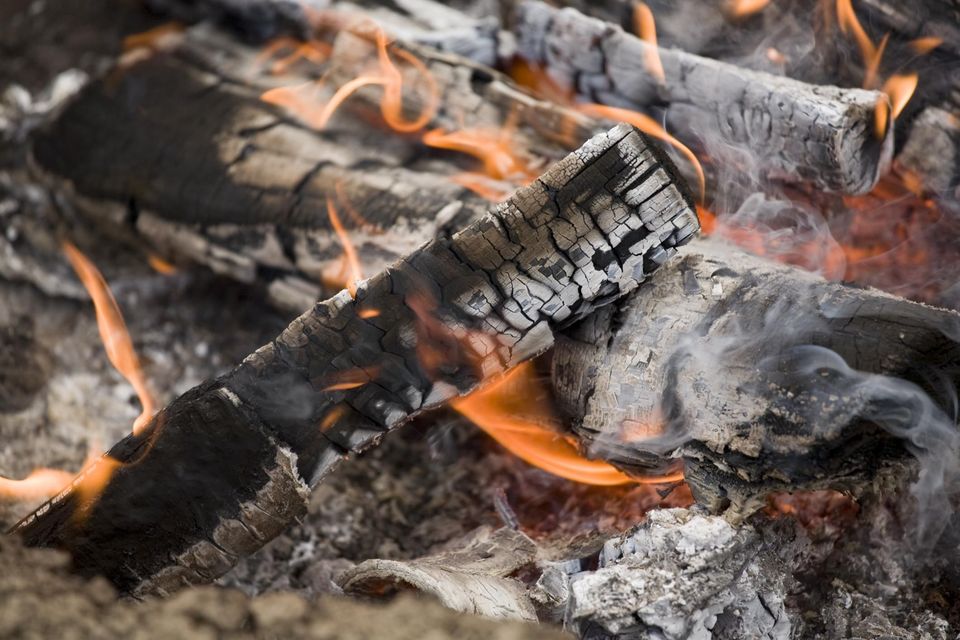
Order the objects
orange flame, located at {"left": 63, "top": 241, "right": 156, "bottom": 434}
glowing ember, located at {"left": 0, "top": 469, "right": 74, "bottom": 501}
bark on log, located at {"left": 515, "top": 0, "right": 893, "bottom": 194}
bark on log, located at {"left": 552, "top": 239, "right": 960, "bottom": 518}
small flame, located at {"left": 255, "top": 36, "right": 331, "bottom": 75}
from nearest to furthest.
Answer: bark on log, located at {"left": 552, "top": 239, "right": 960, "bottom": 518} < bark on log, located at {"left": 515, "top": 0, "right": 893, "bottom": 194} < glowing ember, located at {"left": 0, "top": 469, "right": 74, "bottom": 501} < orange flame, located at {"left": 63, "top": 241, "right": 156, "bottom": 434} < small flame, located at {"left": 255, "top": 36, "right": 331, "bottom": 75}

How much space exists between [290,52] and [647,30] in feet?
4.37

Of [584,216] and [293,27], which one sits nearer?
[584,216]

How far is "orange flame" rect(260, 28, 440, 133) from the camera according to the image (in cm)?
299

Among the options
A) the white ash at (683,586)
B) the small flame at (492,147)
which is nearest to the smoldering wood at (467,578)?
the white ash at (683,586)

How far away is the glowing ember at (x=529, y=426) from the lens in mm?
2473

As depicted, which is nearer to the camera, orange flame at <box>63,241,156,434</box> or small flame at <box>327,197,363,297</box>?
small flame at <box>327,197,363,297</box>

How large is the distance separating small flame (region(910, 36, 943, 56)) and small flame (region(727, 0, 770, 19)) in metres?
0.45

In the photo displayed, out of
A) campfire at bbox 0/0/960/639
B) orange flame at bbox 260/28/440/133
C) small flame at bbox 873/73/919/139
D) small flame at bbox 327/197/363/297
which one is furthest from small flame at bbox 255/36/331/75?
small flame at bbox 873/73/919/139

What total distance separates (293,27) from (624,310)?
195 centimetres

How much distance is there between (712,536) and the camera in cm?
193

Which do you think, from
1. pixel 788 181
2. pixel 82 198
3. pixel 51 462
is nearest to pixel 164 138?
pixel 82 198

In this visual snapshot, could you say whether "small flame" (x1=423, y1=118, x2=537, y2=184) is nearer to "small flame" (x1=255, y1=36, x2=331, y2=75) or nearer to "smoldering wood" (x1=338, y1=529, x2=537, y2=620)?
"small flame" (x1=255, y1=36, x2=331, y2=75)

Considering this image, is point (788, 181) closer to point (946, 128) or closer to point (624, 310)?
point (946, 128)

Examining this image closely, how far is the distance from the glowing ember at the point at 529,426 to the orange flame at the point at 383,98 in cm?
97
